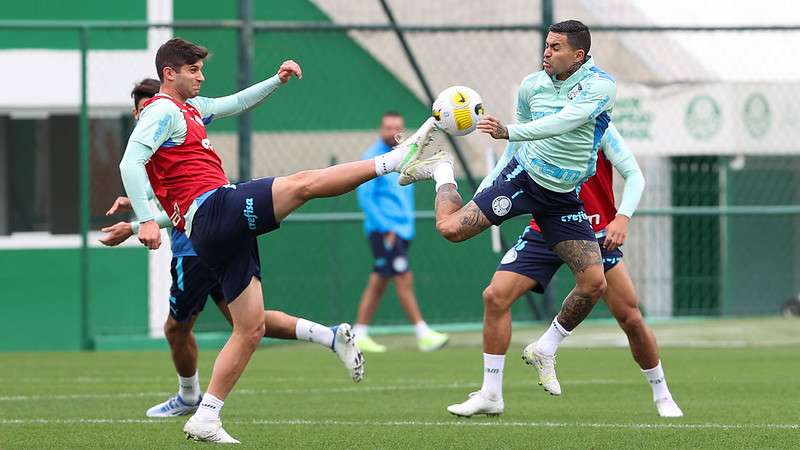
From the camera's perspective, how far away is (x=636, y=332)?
9211 millimetres

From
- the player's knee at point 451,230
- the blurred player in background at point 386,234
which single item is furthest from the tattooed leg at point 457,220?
the blurred player in background at point 386,234

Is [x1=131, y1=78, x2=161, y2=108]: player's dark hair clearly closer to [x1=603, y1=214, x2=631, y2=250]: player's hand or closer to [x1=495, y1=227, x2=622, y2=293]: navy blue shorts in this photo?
[x1=495, y1=227, x2=622, y2=293]: navy blue shorts

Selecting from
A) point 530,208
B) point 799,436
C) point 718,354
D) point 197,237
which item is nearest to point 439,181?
point 530,208

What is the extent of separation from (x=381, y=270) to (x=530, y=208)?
686 centimetres

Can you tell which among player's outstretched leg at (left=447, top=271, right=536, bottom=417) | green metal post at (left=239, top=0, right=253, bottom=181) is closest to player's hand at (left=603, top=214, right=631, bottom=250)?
player's outstretched leg at (left=447, top=271, right=536, bottom=417)

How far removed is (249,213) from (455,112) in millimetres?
1509

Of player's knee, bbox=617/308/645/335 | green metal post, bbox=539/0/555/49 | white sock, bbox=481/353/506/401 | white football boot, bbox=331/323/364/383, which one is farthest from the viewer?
green metal post, bbox=539/0/555/49

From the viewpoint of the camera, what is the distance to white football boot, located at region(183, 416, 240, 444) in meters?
7.68

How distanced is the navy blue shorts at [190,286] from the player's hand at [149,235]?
1.60 metres

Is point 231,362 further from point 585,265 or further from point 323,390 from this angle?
point 323,390

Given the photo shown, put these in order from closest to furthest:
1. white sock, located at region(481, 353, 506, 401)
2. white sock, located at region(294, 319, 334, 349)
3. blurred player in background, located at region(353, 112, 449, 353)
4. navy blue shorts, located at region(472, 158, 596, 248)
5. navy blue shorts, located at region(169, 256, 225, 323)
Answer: white sock, located at region(294, 319, 334, 349)
navy blue shorts, located at region(472, 158, 596, 248)
white sock, located at region(481, 353, 506, 401)
navy blue shorts, located at region(169, 256, 225, 323)
blurred player in background, located at region(353, 112, 449, 353)

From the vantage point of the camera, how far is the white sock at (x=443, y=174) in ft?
29.1

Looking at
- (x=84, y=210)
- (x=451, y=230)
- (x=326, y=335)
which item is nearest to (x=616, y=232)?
(x=451, y=230)

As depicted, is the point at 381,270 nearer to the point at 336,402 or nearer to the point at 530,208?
the point at 336,402
